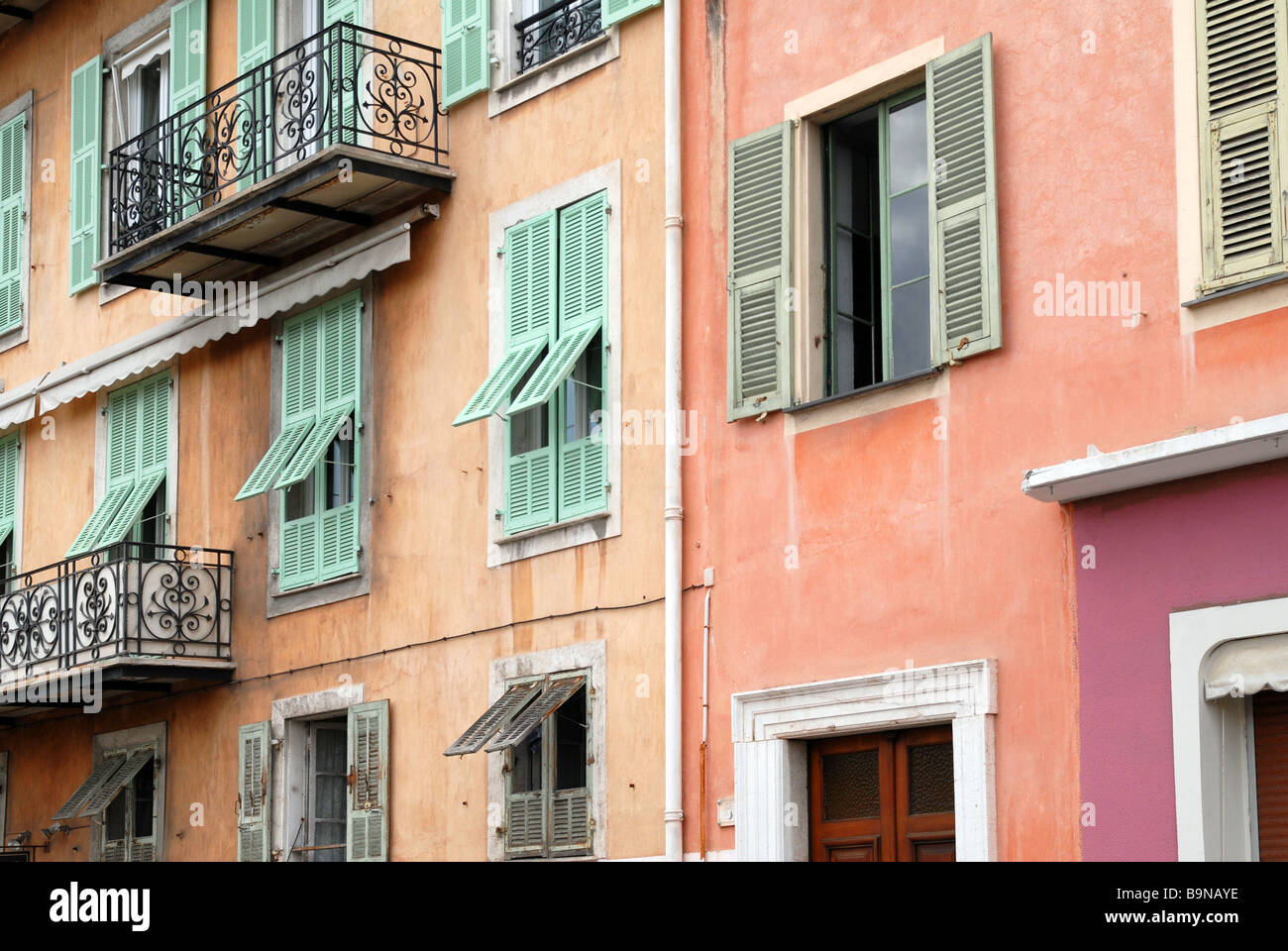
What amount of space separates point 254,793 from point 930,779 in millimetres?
6546

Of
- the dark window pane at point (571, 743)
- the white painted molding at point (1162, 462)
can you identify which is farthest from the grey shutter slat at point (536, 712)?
the white painted molding at point (1162, 462)

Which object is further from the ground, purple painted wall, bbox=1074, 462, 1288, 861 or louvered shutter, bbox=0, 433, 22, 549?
louvered shutter, bbox=0, 433, 22, 549

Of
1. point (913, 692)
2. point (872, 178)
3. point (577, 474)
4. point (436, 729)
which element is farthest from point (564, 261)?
point (913, 692)

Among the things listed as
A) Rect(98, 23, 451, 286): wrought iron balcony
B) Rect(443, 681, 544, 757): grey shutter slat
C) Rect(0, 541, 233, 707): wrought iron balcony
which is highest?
Rect(98, 23, 451, 286): wrought iron balcony

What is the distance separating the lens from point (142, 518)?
17.3 m

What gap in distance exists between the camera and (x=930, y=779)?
10469 millimetres

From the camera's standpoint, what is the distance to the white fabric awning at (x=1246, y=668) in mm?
8648

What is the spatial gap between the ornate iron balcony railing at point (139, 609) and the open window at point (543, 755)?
11.7ft

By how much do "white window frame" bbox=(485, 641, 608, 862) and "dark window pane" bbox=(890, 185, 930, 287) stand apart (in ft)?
10.00

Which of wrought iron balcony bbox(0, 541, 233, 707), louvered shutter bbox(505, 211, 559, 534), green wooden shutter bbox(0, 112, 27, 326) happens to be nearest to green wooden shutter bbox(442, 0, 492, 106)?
louvered shutter bbox(505, 211, 559, 534)

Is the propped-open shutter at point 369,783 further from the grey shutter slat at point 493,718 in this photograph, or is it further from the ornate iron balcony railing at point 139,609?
the ornate iron balcony railing at point 139,609

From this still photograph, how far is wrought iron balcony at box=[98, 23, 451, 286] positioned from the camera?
1415cm

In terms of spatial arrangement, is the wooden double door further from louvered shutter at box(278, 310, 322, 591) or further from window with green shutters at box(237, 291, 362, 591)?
louvered shutter at box(278, 310, 322, 591)

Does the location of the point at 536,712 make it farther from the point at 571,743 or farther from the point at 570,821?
the point at 570,821
